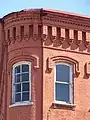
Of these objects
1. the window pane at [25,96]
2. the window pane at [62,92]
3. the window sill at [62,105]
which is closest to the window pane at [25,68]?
the window pane at [25,96]

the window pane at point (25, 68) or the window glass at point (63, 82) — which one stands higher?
the window pane at point (25, 68)

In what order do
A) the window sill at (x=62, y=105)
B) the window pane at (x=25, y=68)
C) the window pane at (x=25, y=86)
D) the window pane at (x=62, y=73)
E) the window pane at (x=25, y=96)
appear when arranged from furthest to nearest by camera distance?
the window pane at (x=62, y=73), the window pane at (x=25, y=68), the window pane at (x=25, y=86), the window pane at (x=25, y=96), the window sill at (x=62, y=105)

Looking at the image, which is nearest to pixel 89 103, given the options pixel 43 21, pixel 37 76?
pixel 37 76

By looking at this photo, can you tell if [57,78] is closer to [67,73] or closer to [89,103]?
[67,73]

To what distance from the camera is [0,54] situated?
2338 centimetres

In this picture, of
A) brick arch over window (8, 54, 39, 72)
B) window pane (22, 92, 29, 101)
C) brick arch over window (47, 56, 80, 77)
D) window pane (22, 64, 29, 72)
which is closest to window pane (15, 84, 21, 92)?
window pane (22, 92, 29, 101)

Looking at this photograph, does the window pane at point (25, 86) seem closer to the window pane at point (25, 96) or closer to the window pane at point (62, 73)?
the window pane at point (25, 96)

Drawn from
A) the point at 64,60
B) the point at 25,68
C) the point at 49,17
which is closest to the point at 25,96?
the point at 25,68

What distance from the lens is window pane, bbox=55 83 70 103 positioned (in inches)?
862

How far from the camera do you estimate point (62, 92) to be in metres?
22.1

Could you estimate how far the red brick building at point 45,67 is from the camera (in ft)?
70.6

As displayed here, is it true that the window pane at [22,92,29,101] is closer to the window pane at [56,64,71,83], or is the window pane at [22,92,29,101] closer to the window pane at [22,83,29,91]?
the window pane at [22,83,29,91]

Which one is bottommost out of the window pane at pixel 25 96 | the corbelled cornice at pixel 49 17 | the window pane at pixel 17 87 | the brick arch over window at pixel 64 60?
the window pane at pixel 25 96

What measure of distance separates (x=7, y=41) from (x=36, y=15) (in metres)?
2.05
